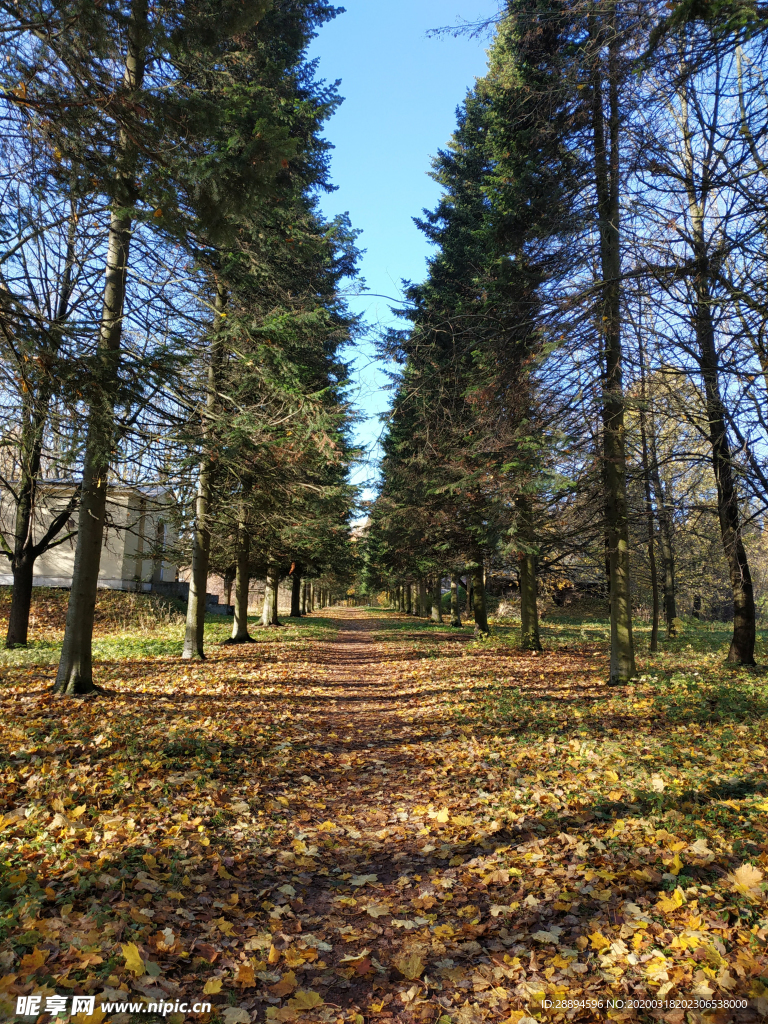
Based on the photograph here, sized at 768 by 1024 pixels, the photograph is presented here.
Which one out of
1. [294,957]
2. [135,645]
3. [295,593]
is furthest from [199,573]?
[295,593]

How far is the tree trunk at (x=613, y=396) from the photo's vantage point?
8.10 metres

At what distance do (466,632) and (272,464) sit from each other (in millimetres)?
13684

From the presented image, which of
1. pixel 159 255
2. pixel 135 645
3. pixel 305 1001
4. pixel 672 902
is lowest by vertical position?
pixel 305 1001

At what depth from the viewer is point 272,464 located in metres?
10.3

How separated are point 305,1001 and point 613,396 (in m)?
7.78

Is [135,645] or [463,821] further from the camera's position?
[135,645]

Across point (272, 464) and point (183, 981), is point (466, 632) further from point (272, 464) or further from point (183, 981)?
point (183, 981)

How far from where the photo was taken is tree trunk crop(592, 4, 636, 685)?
26.6 ft

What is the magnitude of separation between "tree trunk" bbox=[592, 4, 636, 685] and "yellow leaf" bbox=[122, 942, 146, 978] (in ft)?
25.1

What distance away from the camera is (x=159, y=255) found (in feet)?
25.9

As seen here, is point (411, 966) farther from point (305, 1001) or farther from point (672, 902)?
point (672, 902)

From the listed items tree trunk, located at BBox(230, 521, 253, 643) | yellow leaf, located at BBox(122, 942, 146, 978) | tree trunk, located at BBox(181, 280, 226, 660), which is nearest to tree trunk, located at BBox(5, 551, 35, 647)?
tree trunk, located at BBox(181, 280, 226, 660)

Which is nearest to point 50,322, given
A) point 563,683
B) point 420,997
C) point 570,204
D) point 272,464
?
point 272,464

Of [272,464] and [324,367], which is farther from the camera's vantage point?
[324,367]
